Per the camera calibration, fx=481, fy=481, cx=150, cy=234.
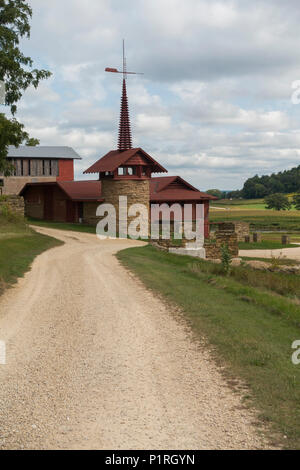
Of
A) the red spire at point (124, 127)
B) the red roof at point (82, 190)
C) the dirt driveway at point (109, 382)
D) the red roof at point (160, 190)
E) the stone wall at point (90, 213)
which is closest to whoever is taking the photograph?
the dirt driveway at point (109, 382)

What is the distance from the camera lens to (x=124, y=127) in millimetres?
A: 46344

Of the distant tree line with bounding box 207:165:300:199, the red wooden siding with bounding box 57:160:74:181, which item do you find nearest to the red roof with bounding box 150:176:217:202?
the red wooden siding with bounding box 57:160:74:181

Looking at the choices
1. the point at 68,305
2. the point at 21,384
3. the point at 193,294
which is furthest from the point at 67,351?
the point at 193,294

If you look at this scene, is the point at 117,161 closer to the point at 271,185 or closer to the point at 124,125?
the point at 124,125

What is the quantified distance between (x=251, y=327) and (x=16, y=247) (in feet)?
57.6

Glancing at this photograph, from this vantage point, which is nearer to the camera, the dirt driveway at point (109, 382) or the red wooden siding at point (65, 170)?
the dirt driveway at point (109, 382)

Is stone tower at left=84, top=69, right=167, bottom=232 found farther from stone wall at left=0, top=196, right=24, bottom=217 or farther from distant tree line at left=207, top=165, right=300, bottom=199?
distant tree line at left=207, top=165, right=300, bottom=199

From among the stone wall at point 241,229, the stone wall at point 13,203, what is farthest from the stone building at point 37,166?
the stone wall at point 241,229

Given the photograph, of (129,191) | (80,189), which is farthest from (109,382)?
(80,189)

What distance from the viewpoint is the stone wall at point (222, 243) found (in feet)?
97.4

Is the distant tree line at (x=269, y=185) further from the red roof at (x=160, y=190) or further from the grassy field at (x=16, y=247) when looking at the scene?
the grassy field at (x=16, y=247)

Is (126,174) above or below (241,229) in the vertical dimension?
above

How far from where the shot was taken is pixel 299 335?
11.1 meters
